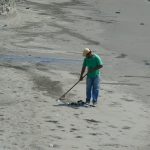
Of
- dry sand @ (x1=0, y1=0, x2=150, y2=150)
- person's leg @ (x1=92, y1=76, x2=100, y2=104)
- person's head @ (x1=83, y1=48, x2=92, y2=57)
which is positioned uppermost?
person's head @ (x1=83, y1=48, x2=92, y2=57)

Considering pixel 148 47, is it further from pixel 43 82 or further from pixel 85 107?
pixel 85 107

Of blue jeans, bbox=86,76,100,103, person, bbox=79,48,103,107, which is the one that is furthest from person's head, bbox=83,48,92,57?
blue jeans, bbox=86,76,100,103

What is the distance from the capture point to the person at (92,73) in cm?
1602

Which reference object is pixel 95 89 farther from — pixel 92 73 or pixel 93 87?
pixel 92 73

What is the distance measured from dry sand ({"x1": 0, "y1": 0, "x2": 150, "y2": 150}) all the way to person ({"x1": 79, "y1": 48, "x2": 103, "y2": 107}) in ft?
1.27

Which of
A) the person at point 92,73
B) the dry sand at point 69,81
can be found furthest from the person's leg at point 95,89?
the dry sand at point 69,81

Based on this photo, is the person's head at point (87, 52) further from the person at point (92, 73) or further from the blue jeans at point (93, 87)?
the blue jeans at point (93, 87)

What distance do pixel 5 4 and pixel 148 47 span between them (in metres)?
10.7

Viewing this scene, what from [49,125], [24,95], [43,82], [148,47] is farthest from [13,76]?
[148,47]

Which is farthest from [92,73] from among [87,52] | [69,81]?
[69,81]

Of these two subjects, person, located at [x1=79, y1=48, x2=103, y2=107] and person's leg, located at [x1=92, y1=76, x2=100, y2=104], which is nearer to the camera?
person, located at [x1=79, y1=48, x2=103, y2=107]

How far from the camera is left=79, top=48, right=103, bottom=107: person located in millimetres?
16016

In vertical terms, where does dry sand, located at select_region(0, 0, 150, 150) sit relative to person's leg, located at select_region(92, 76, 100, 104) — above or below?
below

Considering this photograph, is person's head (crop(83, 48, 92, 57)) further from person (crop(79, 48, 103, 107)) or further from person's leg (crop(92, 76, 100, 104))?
person's leg (crop(92, 76, 100, 104))
